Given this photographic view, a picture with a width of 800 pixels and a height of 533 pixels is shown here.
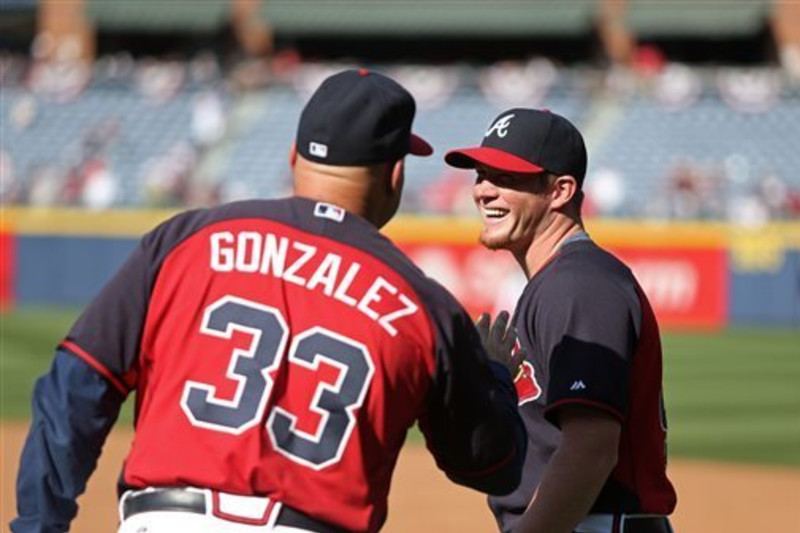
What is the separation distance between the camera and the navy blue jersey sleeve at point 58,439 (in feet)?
9.52

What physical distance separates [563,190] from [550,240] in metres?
0.13

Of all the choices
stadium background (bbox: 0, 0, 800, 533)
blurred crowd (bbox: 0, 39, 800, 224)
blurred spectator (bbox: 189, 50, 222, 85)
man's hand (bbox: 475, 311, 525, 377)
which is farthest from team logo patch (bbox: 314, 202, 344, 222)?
blurred spectator (bbox: 189, 50, 222, 85)

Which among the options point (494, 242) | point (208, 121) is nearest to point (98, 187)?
point (208, 121)

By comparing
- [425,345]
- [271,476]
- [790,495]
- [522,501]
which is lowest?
[790,495]

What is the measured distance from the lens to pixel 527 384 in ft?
12.3

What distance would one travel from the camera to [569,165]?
12.5 ft

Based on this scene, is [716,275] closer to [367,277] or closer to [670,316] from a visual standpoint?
[670,316]

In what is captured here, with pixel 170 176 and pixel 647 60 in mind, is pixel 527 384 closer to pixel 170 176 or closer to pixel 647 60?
pixel 170 176

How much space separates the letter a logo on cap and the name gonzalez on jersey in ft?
3.22

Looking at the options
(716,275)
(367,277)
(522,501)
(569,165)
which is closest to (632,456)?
(522,501)

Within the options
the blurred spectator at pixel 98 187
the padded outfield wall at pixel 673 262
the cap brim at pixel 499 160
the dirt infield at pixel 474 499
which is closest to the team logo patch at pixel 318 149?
the cap brim at pixel 499 160

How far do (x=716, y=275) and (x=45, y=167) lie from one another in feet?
36.9

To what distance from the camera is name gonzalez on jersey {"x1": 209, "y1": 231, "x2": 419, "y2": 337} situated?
2920mm

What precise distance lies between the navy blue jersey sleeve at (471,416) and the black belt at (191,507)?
0.31 meters
